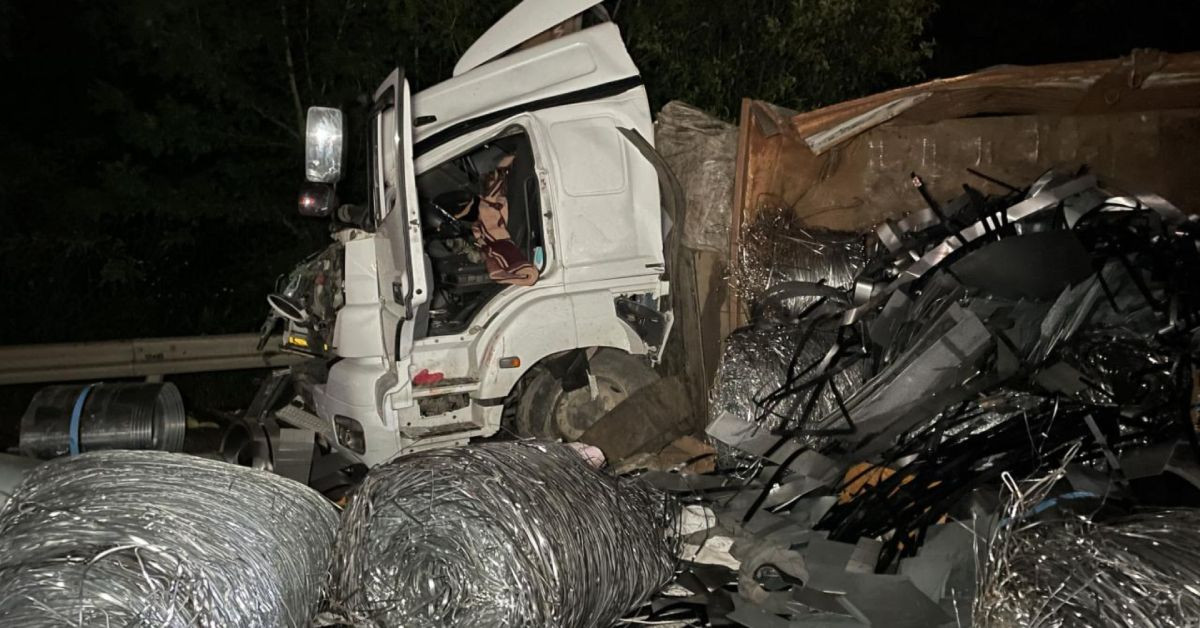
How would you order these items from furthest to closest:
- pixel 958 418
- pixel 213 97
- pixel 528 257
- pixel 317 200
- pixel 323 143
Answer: pixel 213 97, pixel 528 257, pixel 317 200, pixel 323 143, pixel 958 418

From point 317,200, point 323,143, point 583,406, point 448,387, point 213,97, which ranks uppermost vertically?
point 213,97

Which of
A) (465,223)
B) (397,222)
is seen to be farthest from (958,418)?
(465,223)

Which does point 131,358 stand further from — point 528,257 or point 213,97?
point 528,257

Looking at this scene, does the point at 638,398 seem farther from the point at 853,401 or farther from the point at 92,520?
the point at 92,520

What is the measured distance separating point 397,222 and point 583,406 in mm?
1637

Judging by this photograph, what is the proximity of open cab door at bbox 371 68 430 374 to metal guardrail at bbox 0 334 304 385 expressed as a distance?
6.57 feet

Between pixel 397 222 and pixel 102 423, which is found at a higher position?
pixel 397 222

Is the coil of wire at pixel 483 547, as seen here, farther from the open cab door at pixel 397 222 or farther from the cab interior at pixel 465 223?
the cab interior at pixel 465 223

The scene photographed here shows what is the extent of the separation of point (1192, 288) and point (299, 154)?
789 centimetres

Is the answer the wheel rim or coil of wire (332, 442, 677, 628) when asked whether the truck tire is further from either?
coil of wire (332, 442, 677, 628)

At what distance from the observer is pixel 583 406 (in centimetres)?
532

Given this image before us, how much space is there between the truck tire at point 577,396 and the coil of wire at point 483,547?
2201mm

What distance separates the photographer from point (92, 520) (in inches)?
98.9

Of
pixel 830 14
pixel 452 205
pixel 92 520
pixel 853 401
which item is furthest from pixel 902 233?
pixel 92 520
